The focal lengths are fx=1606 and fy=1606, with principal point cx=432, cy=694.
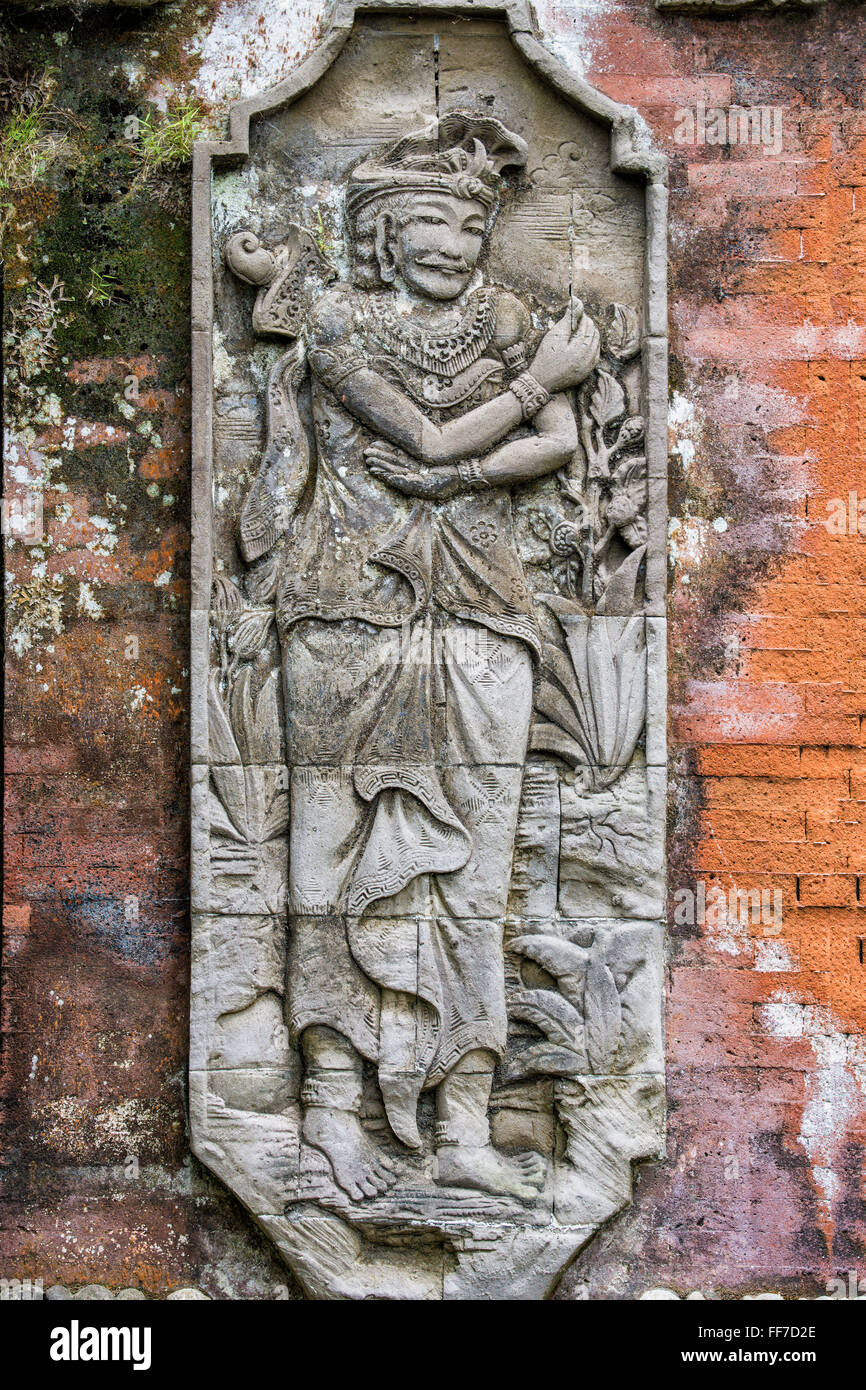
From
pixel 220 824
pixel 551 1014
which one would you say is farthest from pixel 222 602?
pixel 551 1014

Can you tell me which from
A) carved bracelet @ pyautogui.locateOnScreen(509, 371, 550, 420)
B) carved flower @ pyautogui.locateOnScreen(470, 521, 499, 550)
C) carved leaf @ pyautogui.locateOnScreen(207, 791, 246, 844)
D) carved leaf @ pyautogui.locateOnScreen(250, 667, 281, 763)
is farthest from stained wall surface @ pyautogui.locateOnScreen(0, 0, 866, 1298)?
carved flower @ pyautogui.locateOnScreen(470, 521, 499, 550)

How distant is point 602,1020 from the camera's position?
623 centimetres

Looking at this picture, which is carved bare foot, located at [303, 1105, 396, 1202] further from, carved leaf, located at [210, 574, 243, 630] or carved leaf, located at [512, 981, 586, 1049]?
carved leaf, located at [210, 574, 243, 630]

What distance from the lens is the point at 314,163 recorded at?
639cm

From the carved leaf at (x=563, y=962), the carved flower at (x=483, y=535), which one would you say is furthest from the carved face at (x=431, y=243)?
the carved leaf at (x=563, y=962)

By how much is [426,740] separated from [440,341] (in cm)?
157

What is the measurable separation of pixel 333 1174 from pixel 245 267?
139 inches

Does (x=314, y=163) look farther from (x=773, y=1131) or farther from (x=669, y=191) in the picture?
(x=773, y=1131)

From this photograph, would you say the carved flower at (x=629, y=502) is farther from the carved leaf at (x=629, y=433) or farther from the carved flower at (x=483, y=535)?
the carved flower at (x=483, y=535)

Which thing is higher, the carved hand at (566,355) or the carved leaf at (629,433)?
the carved hand at (566,355)

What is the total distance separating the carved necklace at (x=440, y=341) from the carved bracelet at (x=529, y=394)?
214 millimetres

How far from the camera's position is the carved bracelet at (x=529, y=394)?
6273mm

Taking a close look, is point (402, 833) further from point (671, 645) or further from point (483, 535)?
point (671, 645)
